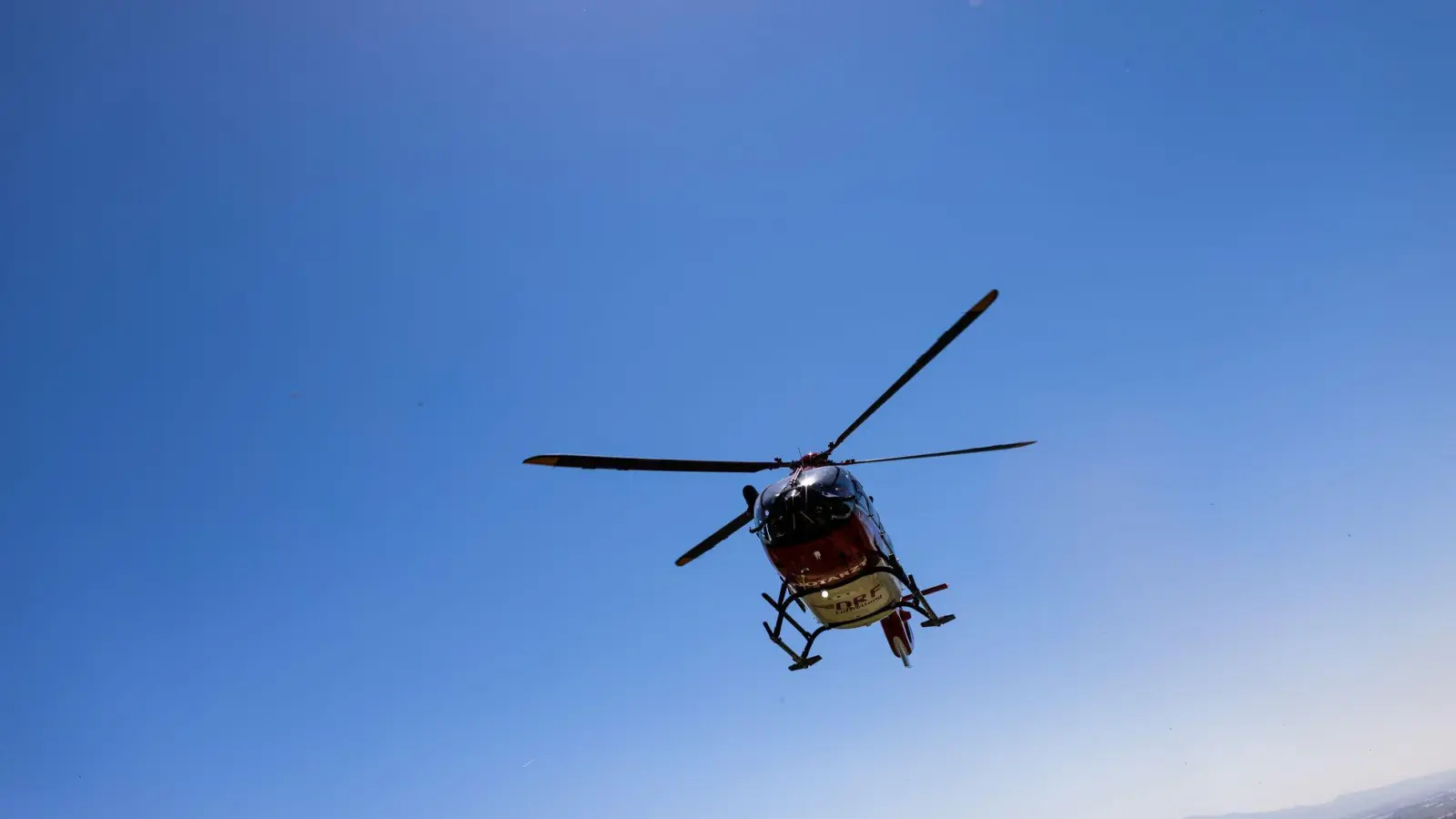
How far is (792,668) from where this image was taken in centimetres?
1602

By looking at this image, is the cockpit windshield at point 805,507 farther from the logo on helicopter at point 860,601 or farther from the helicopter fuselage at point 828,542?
the logo on helicopter at point 860,601

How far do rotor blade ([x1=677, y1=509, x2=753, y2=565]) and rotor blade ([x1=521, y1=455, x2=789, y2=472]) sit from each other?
114 cm

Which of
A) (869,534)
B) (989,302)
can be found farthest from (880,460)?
(989,302)

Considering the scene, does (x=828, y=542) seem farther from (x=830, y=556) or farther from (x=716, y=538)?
(x=716, y=538)

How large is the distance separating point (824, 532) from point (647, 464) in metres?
3.85

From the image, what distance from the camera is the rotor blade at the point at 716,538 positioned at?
16.0 metres

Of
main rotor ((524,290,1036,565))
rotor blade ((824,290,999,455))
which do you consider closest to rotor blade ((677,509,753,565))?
main rotor ((524,290,1036,565))

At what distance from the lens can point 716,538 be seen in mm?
16328

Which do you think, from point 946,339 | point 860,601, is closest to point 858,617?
point 860,601

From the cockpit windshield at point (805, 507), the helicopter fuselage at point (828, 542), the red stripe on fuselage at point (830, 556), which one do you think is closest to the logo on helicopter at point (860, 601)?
the helicopter fuselage at point (828, 542)

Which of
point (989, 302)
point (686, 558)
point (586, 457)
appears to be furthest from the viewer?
point (686, 558)

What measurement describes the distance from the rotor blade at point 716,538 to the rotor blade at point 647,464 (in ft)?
3.75

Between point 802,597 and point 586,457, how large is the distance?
5671mm

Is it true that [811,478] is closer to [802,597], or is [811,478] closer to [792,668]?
[802,597]
